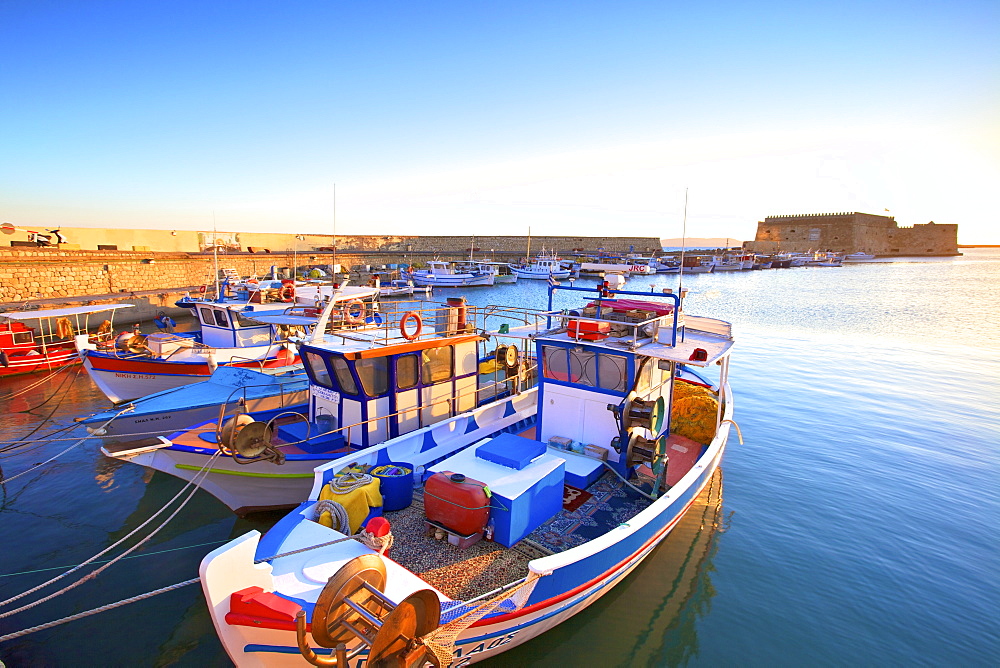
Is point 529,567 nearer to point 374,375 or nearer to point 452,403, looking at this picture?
point 374,375

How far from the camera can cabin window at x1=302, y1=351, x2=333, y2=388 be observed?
1030 centimetres

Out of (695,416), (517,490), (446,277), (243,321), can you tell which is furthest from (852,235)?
(517,490)

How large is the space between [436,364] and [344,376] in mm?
2097

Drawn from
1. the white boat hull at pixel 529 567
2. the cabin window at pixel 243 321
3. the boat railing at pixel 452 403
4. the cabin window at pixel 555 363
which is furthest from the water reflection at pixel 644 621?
the cabin window at pixel 243 321

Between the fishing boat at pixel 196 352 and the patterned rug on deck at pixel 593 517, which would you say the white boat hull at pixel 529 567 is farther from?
the fishing boat at pixel 196 352

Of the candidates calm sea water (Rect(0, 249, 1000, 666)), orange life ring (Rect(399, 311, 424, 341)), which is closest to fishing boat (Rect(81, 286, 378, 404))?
calm sea water (Rect(0, 249, 1000, 666))

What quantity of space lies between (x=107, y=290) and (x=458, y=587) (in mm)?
43899

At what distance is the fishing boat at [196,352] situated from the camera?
1688 centimetres

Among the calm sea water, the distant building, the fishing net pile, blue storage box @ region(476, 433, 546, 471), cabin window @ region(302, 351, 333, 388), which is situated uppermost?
the distant building

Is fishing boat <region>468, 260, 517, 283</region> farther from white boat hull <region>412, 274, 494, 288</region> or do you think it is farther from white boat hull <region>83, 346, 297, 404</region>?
white boat hull <region>83, 346, 297, 404</region>

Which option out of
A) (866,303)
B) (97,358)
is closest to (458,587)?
(97,358)

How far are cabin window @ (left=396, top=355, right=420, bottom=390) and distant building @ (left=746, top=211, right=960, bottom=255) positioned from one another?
497 ft

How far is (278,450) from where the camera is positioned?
31.4ft

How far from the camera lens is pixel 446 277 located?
5856cm
